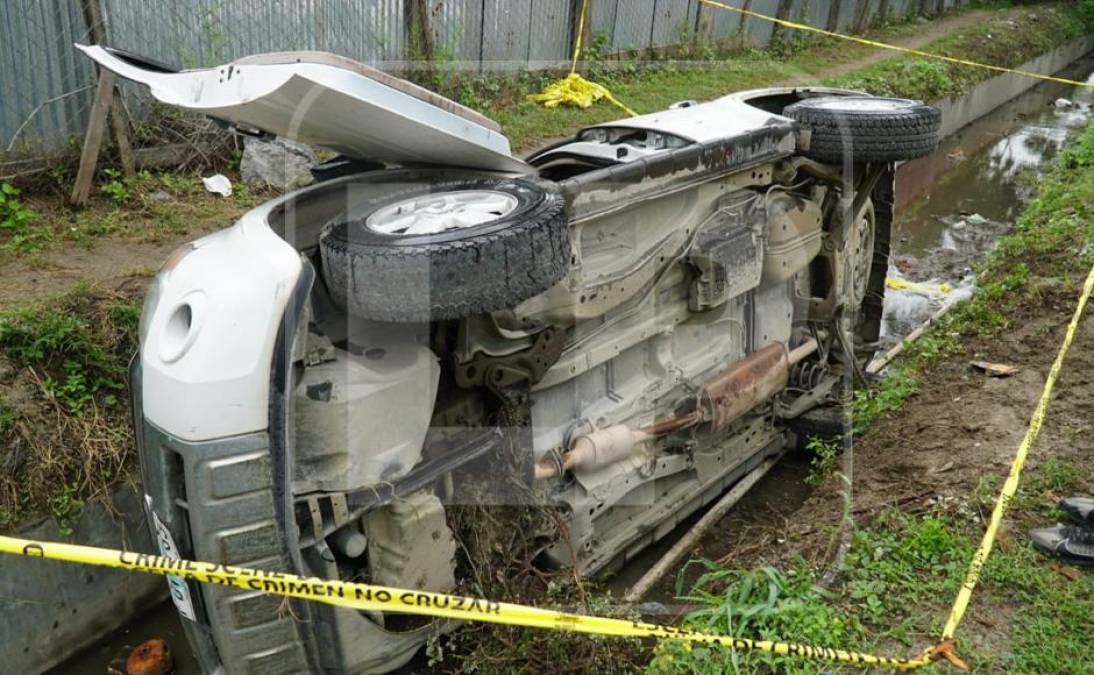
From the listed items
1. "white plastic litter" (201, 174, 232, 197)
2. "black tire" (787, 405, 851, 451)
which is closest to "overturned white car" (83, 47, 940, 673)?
"black tire" (787, 405, 851, 451)

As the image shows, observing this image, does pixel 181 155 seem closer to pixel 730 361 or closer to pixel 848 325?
pixel 730 361

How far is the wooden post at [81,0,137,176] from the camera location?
5.95 m

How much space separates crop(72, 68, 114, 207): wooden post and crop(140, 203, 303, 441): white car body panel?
333 centimetres

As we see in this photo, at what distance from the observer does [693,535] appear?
14.6ft

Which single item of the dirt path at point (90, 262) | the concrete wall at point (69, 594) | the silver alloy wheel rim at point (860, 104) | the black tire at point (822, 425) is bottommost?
the concrete wall at point (69, 594)

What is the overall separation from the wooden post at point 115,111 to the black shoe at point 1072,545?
218 inches

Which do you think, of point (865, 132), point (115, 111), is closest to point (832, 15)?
point (865, 132)

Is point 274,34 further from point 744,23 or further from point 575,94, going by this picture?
point 744,23

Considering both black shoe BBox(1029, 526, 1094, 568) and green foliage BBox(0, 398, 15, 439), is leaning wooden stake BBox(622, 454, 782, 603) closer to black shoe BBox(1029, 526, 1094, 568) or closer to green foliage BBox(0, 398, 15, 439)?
black shoe BBox(1029, 526, 1094, 568)

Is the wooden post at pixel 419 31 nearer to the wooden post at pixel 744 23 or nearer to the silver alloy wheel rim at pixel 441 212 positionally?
the silver alloy wheel rim at pixel 441 212

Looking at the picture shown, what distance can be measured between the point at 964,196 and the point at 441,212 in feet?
34.2

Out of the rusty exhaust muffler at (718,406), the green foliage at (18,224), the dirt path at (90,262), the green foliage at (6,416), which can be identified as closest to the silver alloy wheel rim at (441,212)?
the rusty exhaust muffler at (718,406)

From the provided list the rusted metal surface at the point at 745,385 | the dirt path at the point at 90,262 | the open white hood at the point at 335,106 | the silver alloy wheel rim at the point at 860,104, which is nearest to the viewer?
the open white hood at the point at 335,106

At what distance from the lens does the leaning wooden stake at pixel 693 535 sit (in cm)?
409
